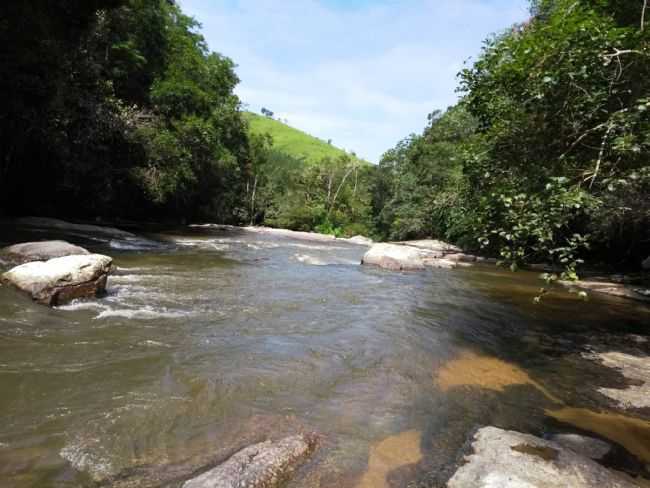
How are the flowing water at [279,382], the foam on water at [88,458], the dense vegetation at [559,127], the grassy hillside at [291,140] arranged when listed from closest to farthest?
the foam on water at [88,458] < the flowing water at [279,382] < the dense vegetation at [559,127] < the grassy hillside at [291,140]

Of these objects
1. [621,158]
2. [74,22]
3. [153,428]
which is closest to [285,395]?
[153,428]

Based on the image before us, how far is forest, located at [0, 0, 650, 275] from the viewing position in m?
5.22

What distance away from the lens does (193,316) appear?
6.55 metres

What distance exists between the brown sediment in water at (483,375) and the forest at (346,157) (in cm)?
145

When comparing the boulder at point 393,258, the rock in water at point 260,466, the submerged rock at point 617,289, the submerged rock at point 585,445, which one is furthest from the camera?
the boulder at point 393,258

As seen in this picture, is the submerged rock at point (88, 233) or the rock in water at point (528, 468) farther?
the submerged rock at point (88, 233)

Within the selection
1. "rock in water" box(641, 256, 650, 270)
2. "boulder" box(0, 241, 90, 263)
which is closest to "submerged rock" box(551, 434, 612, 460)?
"boulder" box(0, 241, 90, 263)

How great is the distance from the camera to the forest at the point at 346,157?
17.1 feet

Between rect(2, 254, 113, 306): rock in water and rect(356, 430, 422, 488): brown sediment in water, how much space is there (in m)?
5.39

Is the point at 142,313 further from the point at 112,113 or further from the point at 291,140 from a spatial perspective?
the point at 291,140

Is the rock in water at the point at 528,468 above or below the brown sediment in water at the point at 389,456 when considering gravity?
above

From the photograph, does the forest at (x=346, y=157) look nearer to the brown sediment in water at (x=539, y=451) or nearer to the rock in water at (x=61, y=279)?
the brown sediment in water at (x=539, y=451)

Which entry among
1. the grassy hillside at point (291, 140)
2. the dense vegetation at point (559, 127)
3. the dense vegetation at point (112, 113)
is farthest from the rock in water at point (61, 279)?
the grassy hillside at point (291, 140)

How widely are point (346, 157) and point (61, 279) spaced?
1622 inches
